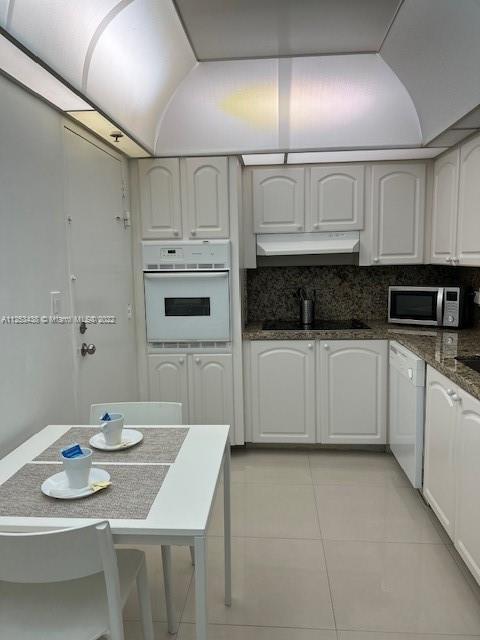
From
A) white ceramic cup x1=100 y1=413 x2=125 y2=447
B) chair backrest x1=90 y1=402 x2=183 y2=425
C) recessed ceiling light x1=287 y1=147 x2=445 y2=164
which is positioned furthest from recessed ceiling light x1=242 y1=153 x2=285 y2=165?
white ceramic cup x1=100 y1=413 x2=125 y2=447

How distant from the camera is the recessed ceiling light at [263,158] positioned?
304 centimetres

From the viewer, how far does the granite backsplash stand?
373 cm

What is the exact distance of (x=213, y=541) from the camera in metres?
2.35

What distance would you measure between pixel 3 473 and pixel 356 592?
4.85ft

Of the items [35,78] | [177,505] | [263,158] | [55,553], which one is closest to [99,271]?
[35,78]

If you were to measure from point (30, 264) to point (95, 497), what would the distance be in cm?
102

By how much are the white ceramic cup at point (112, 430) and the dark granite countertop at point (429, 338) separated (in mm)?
1321

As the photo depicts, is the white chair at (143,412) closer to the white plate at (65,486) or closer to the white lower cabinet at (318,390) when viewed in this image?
the white plate at (65,486)

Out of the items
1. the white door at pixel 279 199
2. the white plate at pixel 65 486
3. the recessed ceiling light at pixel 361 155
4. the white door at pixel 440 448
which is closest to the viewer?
the white plate at pixel 65 486

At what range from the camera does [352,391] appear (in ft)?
10.7

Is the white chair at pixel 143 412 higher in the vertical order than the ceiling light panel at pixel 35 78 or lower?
lower

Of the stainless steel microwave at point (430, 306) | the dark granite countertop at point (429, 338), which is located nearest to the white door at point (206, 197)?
the dark granite countertop at point (429, 338)

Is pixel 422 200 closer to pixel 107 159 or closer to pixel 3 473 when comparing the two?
pixel 107 159

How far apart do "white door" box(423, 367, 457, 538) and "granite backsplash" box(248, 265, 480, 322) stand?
1.37 meters
